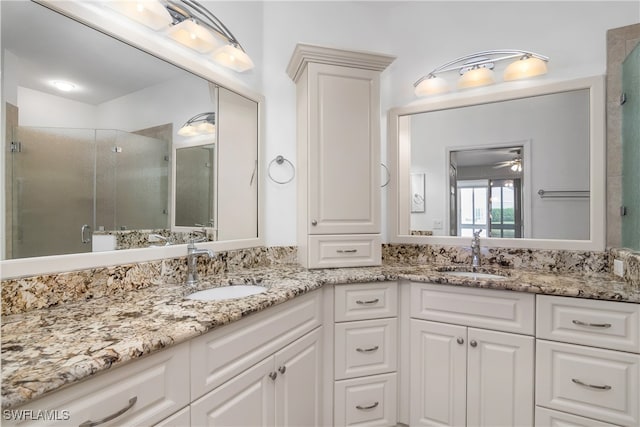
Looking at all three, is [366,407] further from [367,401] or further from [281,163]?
[281,163]

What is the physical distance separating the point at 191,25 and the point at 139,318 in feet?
4.66

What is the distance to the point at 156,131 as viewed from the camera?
1.49 meters

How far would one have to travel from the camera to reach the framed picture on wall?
7.30ft

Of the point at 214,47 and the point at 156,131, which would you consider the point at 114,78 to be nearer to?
the point at 156,131

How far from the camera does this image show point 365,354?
1675 millimetres

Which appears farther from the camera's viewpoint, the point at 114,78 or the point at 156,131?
the point at 156,131

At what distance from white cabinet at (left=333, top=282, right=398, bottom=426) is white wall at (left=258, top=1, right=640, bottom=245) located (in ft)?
2.27

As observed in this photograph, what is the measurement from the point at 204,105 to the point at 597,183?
2294mm

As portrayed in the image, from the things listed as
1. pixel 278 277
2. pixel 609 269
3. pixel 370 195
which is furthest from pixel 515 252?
pixel 278 277

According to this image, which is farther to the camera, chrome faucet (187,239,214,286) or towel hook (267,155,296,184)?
towel hook (267,155,296,184)

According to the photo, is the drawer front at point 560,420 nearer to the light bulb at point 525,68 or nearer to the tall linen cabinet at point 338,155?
the tall linen cabinet at point 338,155

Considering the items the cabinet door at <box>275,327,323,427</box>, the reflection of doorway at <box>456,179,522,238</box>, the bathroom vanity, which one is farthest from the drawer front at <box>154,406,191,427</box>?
the reflection of doorway at <box>456,179,522,238</box>

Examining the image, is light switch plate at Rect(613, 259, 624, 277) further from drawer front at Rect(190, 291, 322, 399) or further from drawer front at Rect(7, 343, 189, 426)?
drawer front at Rect(7, 343, 189, 426)

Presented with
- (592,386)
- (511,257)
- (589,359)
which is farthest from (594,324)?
(511,257)
